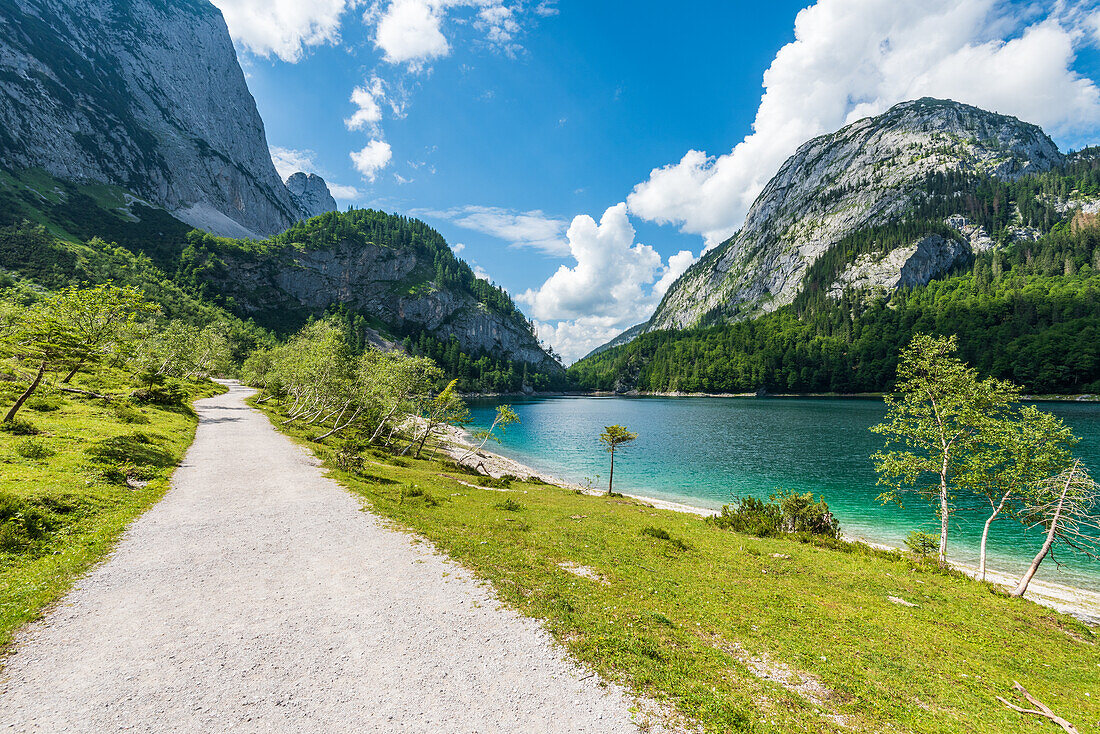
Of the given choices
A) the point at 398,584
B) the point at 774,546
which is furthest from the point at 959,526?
the point at 398,584

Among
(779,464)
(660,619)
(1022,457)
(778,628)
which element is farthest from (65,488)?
(779,464)

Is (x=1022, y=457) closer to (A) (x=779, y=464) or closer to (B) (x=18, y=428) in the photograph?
(A) (x=779, y=464)

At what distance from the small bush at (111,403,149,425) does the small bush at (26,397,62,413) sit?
2.87 metres

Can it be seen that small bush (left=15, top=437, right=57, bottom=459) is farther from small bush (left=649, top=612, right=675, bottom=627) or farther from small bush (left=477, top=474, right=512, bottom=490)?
small bush (left=649, top=612, right=675, bottom=627)

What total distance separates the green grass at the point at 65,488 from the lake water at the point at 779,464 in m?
41.3

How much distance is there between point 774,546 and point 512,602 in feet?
53.3

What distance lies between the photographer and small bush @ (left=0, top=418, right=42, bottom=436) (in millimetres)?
20000

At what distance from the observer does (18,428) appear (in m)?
20.4

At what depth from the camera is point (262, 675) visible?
7605mm

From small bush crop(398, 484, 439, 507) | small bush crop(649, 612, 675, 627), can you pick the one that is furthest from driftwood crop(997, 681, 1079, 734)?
small bush crop(398, 484, 439, 507)

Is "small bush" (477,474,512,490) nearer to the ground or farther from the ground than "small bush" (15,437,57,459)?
nearer to the ground

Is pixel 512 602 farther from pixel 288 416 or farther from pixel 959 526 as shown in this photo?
pixel 288 416

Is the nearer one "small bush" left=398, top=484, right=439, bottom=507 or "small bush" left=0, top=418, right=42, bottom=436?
"small bush" left=0, top=418, right=42, bottom=436

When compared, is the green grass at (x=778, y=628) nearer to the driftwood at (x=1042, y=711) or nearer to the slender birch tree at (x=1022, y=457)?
the driftwood at (x=1042, y=711)
